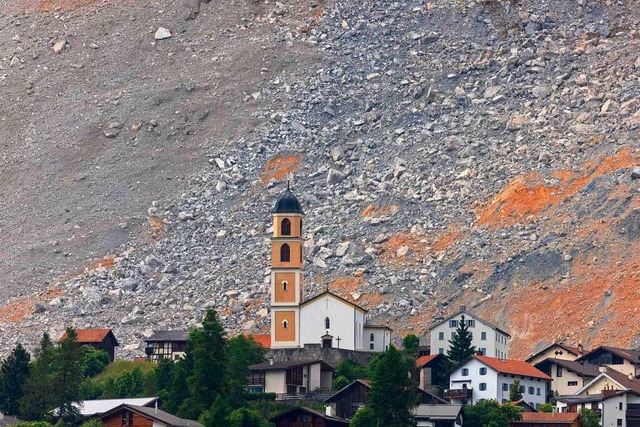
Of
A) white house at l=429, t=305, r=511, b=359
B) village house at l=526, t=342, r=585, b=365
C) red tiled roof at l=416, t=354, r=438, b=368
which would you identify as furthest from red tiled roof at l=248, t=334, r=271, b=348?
village house at l=526, t=342, r=585, b=365

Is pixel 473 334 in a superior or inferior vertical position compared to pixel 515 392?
superior

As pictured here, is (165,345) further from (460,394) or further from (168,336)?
(460,394)

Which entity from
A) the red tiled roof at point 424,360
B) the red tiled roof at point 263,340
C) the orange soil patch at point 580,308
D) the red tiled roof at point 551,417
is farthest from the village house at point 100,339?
the red tiled roof at point 551,417

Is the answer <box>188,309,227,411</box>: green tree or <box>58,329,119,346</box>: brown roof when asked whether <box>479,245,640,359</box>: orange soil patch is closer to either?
<box>58,329,119,346</box>: brown roof

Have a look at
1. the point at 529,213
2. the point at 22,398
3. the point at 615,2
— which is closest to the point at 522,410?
the point at 22,398

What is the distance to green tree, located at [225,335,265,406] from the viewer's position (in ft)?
427

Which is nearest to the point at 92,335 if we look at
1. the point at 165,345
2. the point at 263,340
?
the point at 165,345

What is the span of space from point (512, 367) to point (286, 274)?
17.6 meters

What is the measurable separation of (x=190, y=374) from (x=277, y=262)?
20.3m

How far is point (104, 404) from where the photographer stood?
13212cm

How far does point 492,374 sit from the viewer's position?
13688cm

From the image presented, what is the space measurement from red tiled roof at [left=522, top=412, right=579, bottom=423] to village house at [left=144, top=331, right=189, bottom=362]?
2874 cm

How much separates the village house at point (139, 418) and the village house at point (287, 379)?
9.72 m

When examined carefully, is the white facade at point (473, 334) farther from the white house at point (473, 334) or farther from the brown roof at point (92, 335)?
the brown roof at point (92, 335)
